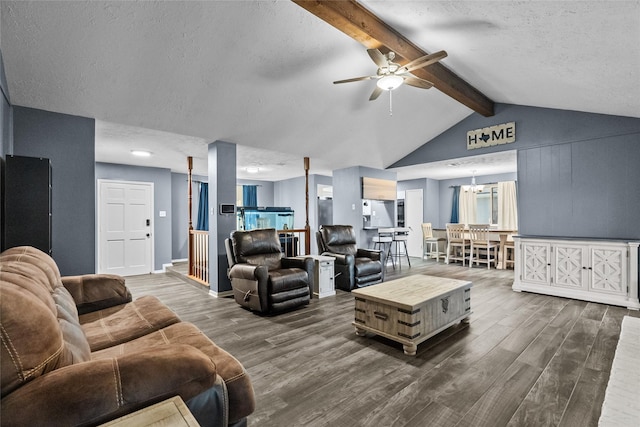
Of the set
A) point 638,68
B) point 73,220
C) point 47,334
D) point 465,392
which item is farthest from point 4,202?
point 638,68

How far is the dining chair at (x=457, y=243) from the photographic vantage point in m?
6.97

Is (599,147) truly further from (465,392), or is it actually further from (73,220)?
(73,220)

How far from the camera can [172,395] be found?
1049mm

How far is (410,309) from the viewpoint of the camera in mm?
2471

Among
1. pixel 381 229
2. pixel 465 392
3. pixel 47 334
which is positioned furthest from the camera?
pixel 381 229

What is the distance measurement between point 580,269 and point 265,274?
4.35 meters

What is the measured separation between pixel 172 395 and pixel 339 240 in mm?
4159

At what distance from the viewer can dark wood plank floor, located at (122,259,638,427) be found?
69.2 inches

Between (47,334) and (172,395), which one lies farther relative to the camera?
(172,395)

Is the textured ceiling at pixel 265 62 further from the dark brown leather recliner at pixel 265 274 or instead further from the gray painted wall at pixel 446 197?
the gray painted wall at pixel 446 197

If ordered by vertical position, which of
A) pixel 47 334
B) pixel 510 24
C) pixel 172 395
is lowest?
pixel 172 395

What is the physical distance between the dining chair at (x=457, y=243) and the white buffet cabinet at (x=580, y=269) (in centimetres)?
219

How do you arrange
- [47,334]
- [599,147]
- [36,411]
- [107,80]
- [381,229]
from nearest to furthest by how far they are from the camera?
[36,411] < [47,334] < [107,80] < [599,147] < [381,229]

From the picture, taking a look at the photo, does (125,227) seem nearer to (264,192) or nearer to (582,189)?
(264,192)
